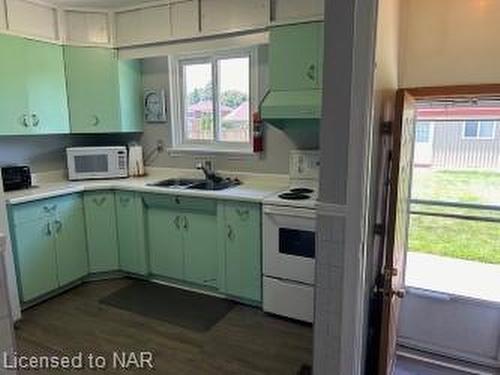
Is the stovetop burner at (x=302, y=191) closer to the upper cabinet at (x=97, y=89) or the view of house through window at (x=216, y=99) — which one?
the view of house through window at (x=216, y=99)

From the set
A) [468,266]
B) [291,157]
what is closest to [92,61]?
[291,157]

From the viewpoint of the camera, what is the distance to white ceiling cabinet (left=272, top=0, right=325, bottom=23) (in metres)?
2.55

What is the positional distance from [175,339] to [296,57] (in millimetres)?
2149

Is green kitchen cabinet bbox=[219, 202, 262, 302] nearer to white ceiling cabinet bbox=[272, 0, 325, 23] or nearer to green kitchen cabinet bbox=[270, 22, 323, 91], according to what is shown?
green kitchen cabinet bbox=[270, 22, 323, 91]

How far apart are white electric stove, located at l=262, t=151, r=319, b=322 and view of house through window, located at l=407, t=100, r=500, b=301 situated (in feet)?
2.77

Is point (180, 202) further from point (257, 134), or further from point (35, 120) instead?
point (35, 120)

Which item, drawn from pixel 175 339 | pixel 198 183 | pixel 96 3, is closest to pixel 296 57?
pixel 198 183

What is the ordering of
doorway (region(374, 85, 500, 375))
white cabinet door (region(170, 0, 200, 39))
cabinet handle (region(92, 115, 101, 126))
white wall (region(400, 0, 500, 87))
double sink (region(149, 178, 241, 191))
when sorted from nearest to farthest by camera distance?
white wall (region(400, 0, 500, 87)) → doorway (region(374, 85, 500, 375)) → white cabinet door (region(170, 0, 200, 39)) → double sink (region(149, 178, 241, 191)) → cabinet handle (region(92, 115, 101, 126))

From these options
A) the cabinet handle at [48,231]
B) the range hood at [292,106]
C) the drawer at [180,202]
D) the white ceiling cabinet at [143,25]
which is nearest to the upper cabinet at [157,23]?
the white ceiling cabinet at [143,25]

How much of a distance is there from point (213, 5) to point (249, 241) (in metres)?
Answer: 1.92

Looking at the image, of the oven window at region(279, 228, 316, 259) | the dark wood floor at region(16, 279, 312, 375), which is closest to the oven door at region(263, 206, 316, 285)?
the oven window at region(279, 228, 316, 259)

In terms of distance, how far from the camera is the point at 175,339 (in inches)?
100

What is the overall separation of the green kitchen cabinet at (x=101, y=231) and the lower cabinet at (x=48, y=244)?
6 centimetres

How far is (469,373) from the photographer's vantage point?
2.41m
